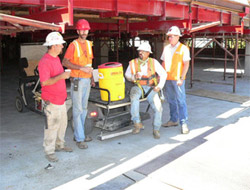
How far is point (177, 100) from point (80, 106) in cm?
224

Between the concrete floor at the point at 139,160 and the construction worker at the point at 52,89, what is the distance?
0.41 metres

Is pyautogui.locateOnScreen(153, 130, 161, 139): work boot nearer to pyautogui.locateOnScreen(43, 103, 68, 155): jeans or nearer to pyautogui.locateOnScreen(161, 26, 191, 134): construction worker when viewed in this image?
pyautogui.locateOnScreen(161, 26, 191, 134): construction worker

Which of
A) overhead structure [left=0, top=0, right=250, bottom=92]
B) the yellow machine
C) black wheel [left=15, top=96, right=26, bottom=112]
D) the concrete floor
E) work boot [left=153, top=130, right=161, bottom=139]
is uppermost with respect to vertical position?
overhead structure [left=0, top=0, right=250, bottom=92]

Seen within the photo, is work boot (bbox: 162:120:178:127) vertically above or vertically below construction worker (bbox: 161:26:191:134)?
below

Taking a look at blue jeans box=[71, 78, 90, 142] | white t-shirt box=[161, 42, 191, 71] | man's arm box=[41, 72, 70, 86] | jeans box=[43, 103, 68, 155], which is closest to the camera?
man's arm box=[41, 72, 70, 86]

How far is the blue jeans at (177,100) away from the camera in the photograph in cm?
628

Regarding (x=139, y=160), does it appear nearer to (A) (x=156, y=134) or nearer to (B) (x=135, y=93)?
(A) (x=156, y=134)

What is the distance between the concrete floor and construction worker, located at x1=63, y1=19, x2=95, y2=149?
1.60 feet

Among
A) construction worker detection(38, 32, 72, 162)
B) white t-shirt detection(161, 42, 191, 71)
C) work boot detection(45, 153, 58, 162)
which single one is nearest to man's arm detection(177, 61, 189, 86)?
white t-shirt detection(161, 42, 191, 71)

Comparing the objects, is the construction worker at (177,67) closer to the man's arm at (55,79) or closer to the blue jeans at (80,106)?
the blue jeans at (80,106)

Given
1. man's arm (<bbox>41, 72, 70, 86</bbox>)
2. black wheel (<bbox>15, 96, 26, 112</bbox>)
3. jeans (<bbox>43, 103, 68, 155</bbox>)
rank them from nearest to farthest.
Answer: man's arm (<bbox>41, 72, 70, 86</bbox>) → jeans (<bbox>43, 103, 68, 155</bbox>) → black wheel (<bbox>15, 96, 26, 112</bbox>)

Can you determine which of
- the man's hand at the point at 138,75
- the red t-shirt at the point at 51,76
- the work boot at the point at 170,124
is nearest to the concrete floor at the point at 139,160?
the work boot at the point at 170,124

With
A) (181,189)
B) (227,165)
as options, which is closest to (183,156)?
(227,165)

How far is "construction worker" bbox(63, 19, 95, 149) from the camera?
16.7ft
